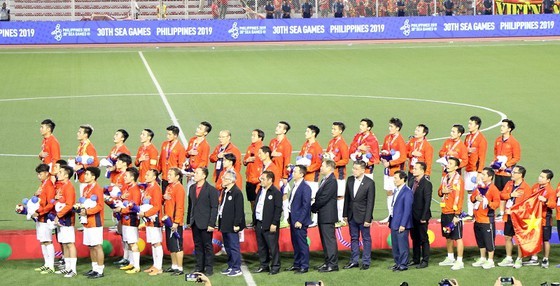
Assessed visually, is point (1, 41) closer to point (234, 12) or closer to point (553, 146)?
point (234, 12)


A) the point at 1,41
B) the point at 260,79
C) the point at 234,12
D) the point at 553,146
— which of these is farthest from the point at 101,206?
the point at 234,12

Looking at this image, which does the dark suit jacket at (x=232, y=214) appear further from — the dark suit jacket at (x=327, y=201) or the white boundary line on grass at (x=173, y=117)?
the dark suit jacket at (x=327, y=201)

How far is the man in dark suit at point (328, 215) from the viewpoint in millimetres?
16594

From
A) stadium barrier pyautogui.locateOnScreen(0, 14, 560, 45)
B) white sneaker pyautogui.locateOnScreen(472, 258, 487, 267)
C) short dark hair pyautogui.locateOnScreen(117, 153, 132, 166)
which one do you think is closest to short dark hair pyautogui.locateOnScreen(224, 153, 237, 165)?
short dark hair pyautogui.locateOnScreen(117, 153, 132, 166)

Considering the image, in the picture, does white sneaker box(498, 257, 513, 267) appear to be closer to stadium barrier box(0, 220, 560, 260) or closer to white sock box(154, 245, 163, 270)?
stadium barrier box(0, 220, 560, 260)

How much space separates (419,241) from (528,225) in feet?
5.87

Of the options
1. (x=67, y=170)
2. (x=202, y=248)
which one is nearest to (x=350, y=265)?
(x=202, y=248)

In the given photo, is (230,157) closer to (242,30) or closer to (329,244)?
(329,244)

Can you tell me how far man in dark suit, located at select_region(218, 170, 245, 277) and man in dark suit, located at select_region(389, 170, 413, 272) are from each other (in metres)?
2.42

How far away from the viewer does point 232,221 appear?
1645 centimetres

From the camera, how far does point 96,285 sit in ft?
52.0

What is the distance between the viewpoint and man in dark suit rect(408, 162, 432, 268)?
16.6 meters

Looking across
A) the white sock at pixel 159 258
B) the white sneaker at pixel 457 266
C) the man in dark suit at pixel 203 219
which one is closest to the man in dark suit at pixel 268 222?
the man in dark suit at pixel 203 219

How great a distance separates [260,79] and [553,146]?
50.0 feet
